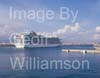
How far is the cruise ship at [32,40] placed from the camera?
6195mm

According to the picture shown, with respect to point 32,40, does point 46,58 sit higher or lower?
lower

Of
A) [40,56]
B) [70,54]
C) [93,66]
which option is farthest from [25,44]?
[93,66]

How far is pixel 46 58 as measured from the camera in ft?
20.7

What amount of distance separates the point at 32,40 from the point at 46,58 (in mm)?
352

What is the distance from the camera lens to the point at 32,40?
6.23 metres

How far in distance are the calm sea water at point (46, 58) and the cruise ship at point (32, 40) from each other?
9cm

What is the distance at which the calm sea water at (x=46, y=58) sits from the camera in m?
6.30

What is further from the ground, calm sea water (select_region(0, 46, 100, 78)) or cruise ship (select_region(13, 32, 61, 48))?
cruise ship (select_region(13, 32, 61, 48))

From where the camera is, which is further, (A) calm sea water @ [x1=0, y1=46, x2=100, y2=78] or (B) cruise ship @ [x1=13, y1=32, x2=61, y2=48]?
(A) calm sea water @ [x1=0, y1=46, x2=100, y2=78]

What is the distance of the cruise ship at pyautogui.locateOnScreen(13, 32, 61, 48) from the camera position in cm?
620

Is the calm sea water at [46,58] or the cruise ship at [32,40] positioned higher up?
the cruise ship at [32,40]

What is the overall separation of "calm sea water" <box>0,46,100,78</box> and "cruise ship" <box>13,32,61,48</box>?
0.09m

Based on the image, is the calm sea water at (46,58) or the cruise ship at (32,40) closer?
the cruise ship at (32,40)

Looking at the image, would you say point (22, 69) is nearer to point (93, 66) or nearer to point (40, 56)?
point (40, 56)
